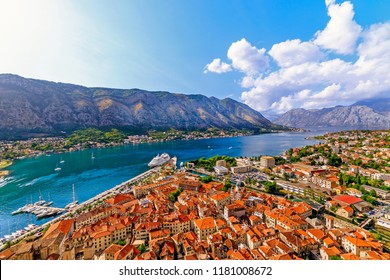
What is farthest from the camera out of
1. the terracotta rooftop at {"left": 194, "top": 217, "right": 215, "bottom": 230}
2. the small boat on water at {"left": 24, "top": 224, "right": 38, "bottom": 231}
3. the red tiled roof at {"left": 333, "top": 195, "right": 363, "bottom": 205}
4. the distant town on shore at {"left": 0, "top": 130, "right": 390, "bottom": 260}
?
the red tiled roof at {"left": 333, "top": 195, "right": 363, "bottom": 205}

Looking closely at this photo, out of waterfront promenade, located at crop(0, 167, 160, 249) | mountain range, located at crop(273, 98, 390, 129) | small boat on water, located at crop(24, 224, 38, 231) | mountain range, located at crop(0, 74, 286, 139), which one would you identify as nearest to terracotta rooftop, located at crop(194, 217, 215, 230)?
waterfront promenade, located at crop(0, 167, 160, 249)

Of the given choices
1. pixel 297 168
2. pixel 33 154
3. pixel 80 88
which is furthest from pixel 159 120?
pixel 297 168

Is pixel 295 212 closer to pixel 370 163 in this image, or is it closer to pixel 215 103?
pixel 370 163

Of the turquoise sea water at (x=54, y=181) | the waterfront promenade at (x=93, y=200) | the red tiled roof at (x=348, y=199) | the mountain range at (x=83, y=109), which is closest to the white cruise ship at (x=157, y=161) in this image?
the turquoise sea water at (x=54, y=181)

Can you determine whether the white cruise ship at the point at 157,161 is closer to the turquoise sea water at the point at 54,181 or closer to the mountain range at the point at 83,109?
the turquoise sea water at the point at 54,181

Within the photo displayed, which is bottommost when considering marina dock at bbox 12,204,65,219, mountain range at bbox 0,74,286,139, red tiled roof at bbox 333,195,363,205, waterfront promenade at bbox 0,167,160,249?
marina dock at bbox 12,204,65,219

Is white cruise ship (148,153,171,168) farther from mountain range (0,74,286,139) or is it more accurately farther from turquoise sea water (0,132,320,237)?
mountain range (0,74,286,139)

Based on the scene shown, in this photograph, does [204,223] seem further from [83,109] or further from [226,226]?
[83,109]

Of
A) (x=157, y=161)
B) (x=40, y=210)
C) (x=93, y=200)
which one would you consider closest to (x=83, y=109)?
(x=157, y=161)
